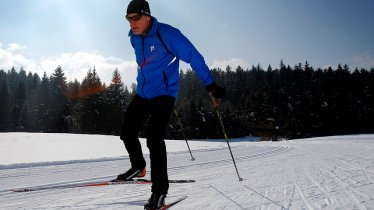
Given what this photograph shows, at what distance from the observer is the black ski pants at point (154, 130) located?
10.7 feet

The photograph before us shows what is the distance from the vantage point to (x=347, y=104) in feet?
205

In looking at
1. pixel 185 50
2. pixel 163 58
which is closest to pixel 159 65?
pixel 163 58

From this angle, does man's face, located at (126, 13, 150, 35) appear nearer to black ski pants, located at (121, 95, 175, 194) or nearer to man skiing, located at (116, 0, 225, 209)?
man skiing, located at (116, 0, 225, 209)

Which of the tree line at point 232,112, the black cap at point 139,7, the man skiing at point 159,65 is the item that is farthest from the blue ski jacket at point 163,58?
the tree line at point 232,112

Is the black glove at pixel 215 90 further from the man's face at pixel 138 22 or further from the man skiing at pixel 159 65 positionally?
the man's face at pixel 138 22

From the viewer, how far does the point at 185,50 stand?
3.45 m

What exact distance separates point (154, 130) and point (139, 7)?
1.34m

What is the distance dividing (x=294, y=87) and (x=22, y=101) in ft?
238

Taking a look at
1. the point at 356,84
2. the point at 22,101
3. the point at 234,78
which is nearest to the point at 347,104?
the point at 356,84

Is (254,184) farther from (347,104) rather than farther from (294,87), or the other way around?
(294,87)

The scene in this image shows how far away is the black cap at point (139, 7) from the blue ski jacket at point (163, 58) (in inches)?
4.6

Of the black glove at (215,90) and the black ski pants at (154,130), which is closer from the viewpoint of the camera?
the black ski pants at (154,130)

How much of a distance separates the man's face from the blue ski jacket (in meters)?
0.08

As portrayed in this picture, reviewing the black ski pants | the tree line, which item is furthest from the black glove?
the tree line
